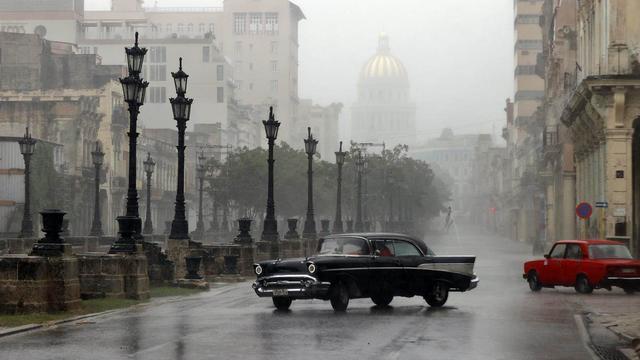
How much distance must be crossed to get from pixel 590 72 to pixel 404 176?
82756 millimetres

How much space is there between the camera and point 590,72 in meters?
50.9

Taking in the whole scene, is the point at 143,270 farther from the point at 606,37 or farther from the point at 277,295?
the point at 606,37

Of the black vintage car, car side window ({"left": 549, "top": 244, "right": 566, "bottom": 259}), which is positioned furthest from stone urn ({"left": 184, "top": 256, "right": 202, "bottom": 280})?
car side window ({"left": 549, "top": 244, "right": 566, "bottom": 259})

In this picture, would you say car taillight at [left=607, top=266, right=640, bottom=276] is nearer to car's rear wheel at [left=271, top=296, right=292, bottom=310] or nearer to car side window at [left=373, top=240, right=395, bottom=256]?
car side window at [left=373, top=240, right=395, bottom=256]

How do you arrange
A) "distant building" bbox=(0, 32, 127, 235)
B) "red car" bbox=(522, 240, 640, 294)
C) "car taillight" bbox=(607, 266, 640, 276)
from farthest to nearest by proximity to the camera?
"distant building" bbox=(0, 32, 127, 235) → "red car" bbox=(522, 240, 640, 294) → "car taillight" bbox=(607, 266, 640, 276)

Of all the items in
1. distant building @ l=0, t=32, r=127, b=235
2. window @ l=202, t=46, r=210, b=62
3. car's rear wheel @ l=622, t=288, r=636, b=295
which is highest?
window @ l=202, t=46, r=210, b=62

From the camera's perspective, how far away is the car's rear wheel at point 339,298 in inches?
875

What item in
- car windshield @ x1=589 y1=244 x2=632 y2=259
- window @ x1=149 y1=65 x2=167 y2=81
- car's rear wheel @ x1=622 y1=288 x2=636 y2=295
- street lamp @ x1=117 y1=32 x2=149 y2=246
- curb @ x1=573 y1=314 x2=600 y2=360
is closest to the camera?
curb @ x1=573 y1=314 x2=600 y2=360

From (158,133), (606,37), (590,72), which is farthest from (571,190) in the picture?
(158,133)

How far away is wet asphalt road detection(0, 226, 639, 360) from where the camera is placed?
48.8 ft

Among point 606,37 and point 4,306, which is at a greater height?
point 606,37

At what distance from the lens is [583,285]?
3020cm

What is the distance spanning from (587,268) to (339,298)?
394 inches

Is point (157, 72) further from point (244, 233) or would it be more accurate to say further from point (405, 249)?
point (405, 249)
